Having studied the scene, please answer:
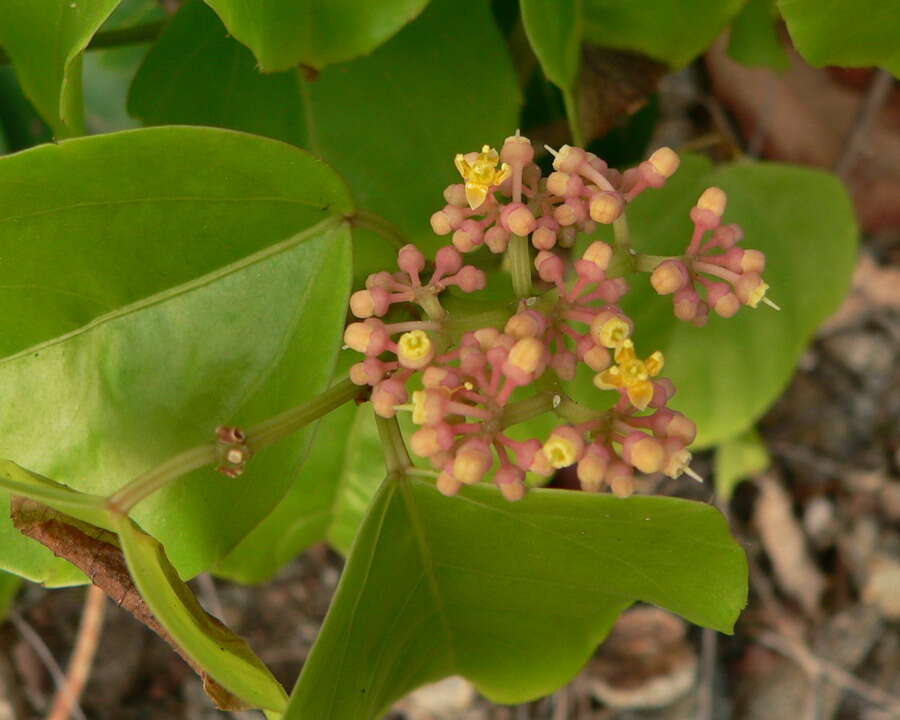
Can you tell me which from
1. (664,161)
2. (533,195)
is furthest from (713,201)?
(533,195)

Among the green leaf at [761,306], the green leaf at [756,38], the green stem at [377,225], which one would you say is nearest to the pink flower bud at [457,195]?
the green stem at [377,225]

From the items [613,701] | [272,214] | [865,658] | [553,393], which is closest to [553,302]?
[553,393]

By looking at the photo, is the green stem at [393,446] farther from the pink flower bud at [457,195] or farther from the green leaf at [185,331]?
the pink flower bud at [457,195]

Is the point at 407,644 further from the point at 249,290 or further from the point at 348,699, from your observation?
the point at 249,290

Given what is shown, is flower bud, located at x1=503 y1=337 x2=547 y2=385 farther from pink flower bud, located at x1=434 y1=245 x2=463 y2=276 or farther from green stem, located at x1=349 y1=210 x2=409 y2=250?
green stem, located at x1=349 y1=210 x2=409 y2=250

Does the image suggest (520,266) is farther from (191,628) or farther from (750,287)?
(191,628)

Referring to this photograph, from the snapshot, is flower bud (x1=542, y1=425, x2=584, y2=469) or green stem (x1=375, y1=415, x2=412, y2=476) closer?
flower bud (x1=542, y1=425, x2=584, y2=469)

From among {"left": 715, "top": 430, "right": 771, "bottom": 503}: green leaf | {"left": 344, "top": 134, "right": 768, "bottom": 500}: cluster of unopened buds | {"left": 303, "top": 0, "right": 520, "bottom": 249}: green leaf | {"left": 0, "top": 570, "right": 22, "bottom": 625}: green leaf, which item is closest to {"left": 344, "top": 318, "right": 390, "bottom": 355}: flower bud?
{"left": 344, "top": 134, "right": 768, "bottom": 500}: cluster of unopened buds
